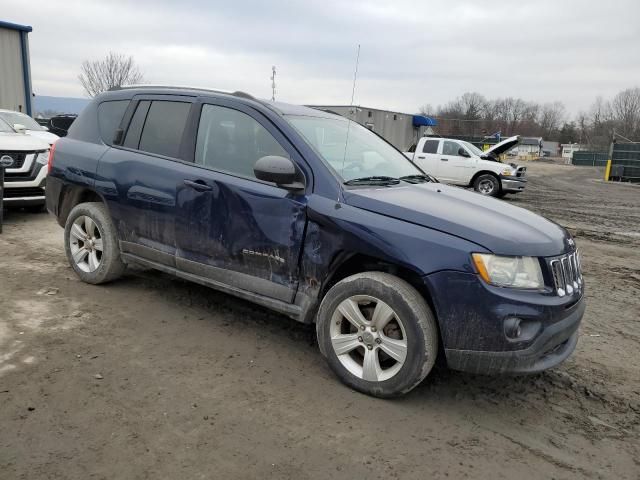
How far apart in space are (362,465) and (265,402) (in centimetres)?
77

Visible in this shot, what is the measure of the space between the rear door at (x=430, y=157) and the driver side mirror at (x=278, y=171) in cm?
1359

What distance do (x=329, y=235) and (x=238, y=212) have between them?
2.57ft

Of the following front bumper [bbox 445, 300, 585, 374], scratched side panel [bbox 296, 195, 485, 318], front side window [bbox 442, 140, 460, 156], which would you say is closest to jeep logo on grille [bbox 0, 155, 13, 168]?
scratched side panel [bbox 296, 195, 485, 318]

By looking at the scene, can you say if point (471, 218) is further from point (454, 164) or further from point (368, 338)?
point (454, 164)

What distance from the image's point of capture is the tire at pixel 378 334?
3.00 meters

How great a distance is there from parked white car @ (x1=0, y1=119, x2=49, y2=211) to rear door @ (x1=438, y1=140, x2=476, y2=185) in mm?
11877

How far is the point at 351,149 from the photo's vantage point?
4.05 metres

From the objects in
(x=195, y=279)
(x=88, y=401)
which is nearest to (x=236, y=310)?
(x=195, y=279)

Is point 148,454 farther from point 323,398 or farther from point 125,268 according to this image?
point 125,268

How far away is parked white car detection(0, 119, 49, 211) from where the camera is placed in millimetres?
7690

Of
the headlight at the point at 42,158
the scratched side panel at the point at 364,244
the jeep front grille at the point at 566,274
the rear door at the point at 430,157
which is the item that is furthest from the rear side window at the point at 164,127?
the rear door at the point at 430,157

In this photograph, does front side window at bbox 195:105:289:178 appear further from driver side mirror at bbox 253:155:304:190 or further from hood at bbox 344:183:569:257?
hood at bbox 344:183:569:257

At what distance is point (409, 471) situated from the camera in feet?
8.37

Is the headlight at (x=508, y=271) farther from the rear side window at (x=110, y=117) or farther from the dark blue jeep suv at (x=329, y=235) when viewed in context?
the rear side window at (x=110, y=117)
